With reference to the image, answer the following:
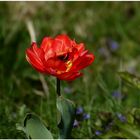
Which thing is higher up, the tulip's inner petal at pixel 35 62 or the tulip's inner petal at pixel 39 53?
the tulip's inner petal at pixel 39 53

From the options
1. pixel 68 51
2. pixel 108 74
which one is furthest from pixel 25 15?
pixel 68 51

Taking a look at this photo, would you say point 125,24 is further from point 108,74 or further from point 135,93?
point 135,93

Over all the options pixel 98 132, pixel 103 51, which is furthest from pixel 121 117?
pixel 103 51

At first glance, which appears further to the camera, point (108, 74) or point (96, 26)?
point (96, 26)

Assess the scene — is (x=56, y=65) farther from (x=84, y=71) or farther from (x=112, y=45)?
(x=112, y=45)

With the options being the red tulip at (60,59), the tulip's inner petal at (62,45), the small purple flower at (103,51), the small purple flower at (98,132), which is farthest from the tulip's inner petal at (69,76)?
the small purple flower at (103,51)

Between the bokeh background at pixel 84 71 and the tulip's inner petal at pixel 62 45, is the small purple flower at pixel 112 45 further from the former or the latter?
the tulip's inner petal at pixel 62 45
